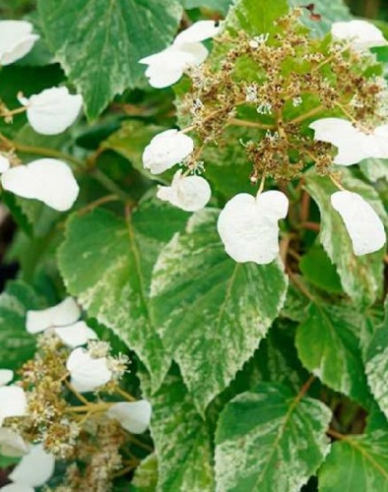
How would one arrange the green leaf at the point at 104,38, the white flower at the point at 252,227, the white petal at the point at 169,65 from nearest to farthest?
the white flower at the point at 252,227
the white petal at the point at 169,65
the green leaf at the point at 104,38

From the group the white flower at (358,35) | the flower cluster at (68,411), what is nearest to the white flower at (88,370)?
the flower cluster at (68,411)

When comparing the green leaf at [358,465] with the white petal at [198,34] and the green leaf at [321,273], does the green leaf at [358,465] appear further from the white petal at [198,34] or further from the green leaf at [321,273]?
the white petal at [198,34]

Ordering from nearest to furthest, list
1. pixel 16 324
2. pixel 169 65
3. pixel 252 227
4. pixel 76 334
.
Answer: pixel 252 227 < pixel 169 65 < pixel 76 334 < pixel 16 324

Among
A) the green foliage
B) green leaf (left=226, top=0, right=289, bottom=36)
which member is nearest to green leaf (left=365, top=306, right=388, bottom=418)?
the green foliage

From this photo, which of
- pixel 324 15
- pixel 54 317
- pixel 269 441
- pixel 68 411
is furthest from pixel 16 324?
pixel 324 15

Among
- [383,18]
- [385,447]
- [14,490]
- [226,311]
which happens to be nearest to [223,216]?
[226,311]

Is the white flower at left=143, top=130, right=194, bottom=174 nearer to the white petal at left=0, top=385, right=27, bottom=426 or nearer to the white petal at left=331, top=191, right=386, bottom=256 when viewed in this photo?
the white petal at left=331, top=191, right=386, bottom=256

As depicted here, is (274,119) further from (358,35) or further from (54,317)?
(54,317)
